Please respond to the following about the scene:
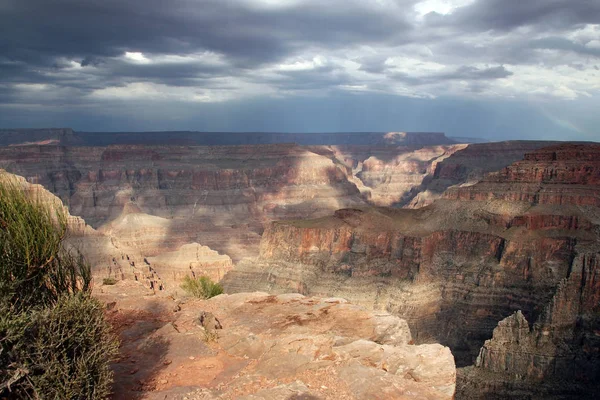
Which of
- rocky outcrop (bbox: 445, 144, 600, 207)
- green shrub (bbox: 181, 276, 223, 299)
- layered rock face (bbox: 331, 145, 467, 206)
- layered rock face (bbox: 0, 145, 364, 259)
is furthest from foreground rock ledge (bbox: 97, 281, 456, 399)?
layered rock face (bbox: 331, 145, 467, 206)

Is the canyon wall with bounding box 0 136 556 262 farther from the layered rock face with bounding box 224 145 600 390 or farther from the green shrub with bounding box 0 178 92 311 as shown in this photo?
the green shrub with bounding box 0 178 92 311

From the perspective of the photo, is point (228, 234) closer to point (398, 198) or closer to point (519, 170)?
point (519, 170)

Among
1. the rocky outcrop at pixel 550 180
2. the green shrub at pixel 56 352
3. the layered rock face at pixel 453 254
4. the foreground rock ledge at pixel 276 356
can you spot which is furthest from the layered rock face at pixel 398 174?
the green shrub at pixel 56 352

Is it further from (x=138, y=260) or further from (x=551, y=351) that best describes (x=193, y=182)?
(x=551, y=351)

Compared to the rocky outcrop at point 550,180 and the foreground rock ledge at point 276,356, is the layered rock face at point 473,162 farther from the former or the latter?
the foreground rock ledge at point 276,356

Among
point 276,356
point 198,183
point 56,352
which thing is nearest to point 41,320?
point 56,352

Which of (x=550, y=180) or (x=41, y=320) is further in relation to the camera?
(x=550, y=180)
